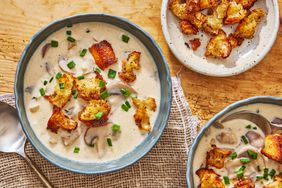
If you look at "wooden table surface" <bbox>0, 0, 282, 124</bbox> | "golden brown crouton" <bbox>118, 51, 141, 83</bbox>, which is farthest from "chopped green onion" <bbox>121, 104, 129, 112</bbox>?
"wooden table surface" <bbox>0, 0, 282, 124</bbox>

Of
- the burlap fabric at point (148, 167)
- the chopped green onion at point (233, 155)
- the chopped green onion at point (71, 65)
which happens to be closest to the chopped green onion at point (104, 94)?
the chopped green onion at point (71, 65)

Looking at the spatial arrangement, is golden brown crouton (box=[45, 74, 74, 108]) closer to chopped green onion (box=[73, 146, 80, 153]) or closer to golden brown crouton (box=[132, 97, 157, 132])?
chopped green onion (box=[73, 146, 80, 153])

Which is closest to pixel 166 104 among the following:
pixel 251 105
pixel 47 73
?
pixel 251 105

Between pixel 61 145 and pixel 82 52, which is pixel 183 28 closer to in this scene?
pixel 82 52

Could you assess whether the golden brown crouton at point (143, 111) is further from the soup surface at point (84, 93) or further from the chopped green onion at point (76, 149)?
the chopped green onion at point (76, 149)

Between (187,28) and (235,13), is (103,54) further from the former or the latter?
(235,13)
